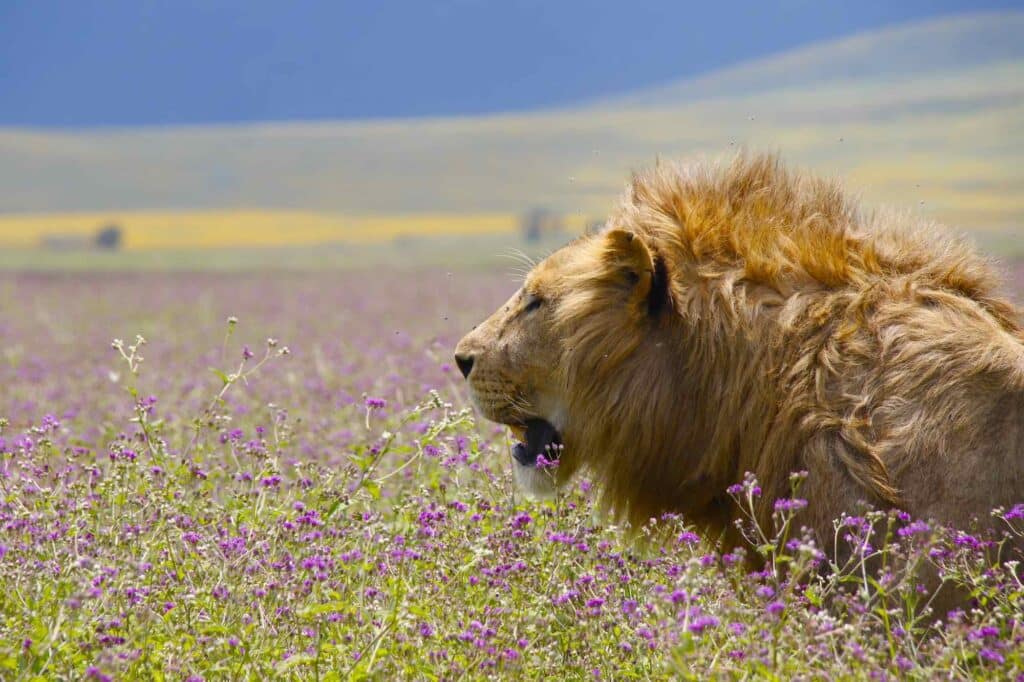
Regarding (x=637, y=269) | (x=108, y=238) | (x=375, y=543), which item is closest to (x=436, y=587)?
(x=375, y=543)

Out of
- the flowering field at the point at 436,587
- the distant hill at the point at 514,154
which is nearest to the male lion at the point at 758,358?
the flowering field at the point at 436,587

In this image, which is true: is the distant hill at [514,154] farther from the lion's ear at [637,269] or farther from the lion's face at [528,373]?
the lion's ear at [637,269]

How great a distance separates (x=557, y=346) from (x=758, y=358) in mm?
702

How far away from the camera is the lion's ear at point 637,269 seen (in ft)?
15.0

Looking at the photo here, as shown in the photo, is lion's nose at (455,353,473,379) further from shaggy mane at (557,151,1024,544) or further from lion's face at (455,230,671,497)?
shaggy mane at (557,151,1024,544)

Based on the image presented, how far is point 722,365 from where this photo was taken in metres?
4.54

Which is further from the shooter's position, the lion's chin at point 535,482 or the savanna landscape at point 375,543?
the lion's chin at point 535,482

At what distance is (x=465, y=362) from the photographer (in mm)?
5055

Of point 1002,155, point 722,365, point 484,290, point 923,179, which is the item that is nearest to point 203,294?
point 484,290

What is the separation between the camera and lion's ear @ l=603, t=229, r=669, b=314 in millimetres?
4586

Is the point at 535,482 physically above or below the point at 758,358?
below

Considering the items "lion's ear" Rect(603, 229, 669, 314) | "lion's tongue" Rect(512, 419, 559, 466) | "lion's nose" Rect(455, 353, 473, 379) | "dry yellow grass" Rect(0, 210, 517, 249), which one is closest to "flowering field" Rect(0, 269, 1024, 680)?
"lion's tongue" Rect(512, 419, 559, 466)

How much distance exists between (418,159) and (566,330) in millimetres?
142460

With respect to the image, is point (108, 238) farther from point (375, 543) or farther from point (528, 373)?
point (375, 543)
